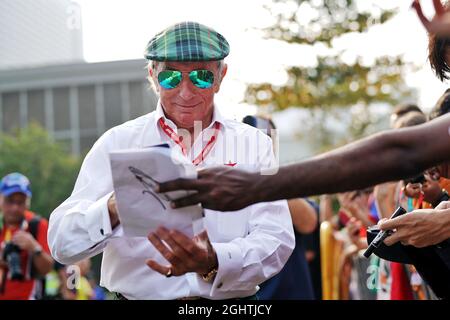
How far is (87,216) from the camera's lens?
9.14 ft

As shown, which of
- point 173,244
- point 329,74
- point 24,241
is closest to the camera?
point 173,244

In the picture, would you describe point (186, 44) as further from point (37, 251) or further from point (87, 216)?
point (37, 251)

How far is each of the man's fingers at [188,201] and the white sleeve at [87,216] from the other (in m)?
0.55

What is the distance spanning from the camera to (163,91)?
122 inches

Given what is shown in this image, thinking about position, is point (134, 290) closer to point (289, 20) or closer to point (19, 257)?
point (19, 257)

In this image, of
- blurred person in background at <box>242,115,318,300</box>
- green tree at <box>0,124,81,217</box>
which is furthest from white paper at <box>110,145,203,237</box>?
green tree at <box>0,124,81,217</box>

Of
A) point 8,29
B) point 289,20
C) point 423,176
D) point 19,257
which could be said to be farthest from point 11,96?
point 423,176

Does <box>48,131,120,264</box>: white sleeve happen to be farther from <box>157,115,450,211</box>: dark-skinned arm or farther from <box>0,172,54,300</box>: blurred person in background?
<box>0,172,54,300</box>: blurred person in background

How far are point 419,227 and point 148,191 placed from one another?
1.32 m

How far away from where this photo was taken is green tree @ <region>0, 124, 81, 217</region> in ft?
95.5

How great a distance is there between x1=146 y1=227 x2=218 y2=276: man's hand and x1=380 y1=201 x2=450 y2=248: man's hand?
0.87 meters

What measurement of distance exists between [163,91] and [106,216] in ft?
2.02

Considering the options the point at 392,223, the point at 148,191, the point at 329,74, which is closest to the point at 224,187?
the point at 148,191

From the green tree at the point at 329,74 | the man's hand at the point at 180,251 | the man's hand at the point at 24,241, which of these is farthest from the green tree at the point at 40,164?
the man's hand at the point at 180,251
